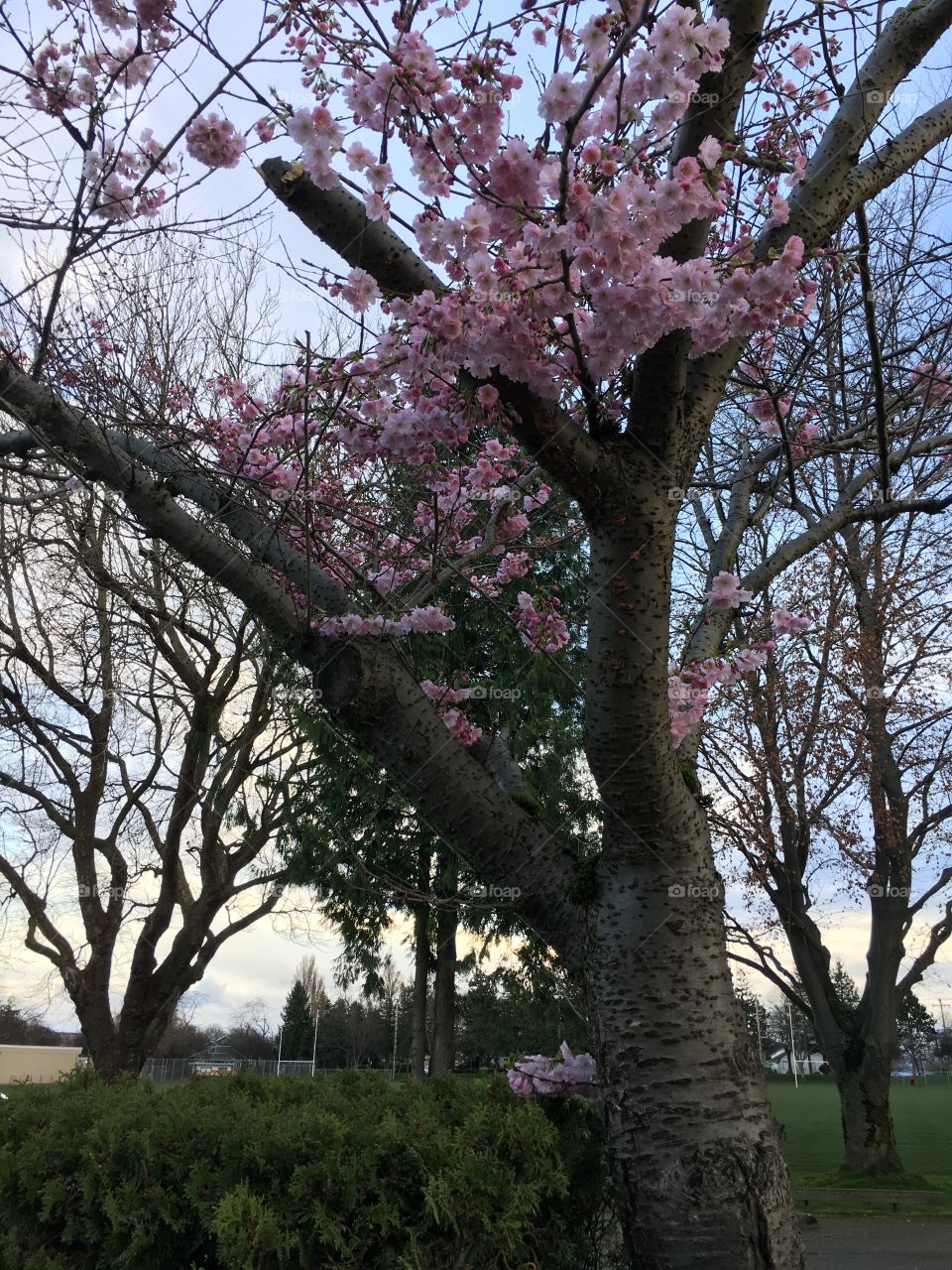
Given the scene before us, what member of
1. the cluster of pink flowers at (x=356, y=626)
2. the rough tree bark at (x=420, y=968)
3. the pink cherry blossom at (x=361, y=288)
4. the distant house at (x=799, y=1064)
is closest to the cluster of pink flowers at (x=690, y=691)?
the cluster of pink flowers at (x=356, y=626)

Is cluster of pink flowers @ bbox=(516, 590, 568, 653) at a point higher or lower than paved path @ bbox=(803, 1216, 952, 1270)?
higher

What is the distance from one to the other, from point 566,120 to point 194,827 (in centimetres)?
1170

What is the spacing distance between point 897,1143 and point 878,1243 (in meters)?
14.7

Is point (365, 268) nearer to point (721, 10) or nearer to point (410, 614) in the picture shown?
point (721, 10)

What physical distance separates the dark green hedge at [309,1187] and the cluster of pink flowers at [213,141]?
121 inches

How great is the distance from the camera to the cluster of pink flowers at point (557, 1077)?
3.17 metres

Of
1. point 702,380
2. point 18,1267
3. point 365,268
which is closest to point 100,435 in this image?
point 365,268

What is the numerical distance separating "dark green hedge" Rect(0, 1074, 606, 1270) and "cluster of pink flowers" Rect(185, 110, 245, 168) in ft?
10.1

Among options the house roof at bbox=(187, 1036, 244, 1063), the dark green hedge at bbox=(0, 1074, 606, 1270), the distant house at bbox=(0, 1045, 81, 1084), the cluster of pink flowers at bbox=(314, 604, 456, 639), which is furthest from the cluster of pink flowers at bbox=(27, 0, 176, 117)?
the house roof at bbox=(187, 1036, 244, 1063)

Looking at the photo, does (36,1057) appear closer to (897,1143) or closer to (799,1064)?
(897,1143)

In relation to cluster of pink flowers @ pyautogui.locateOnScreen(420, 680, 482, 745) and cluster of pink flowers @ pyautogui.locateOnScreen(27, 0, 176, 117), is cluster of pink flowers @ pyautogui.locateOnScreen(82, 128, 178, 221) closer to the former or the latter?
cluster of pink flowers @ pyautogui.locateOnScreen(27, 0, 176, 117)

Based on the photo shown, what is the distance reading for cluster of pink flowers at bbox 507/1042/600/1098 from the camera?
3.17 m

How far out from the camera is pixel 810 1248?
762cm

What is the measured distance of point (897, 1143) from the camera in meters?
20.0
